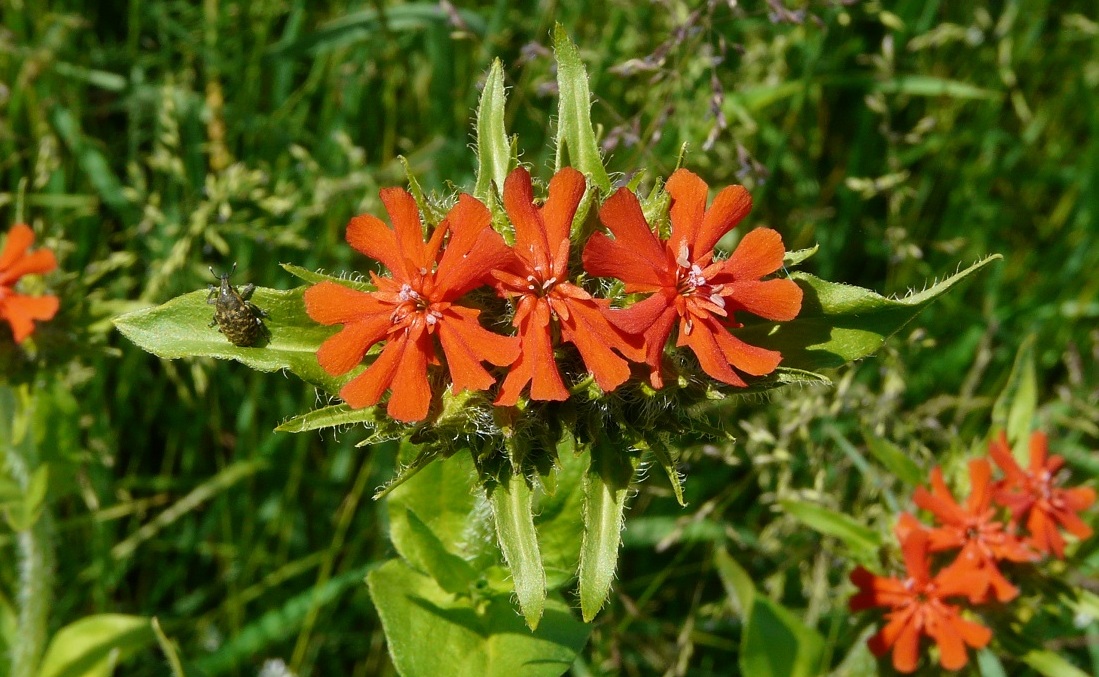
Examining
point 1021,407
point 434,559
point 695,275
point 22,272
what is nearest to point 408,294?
point 695,275

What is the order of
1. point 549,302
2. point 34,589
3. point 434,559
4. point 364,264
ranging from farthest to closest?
point 364,264 < point 34,589 < point 434,559 < point 549,302

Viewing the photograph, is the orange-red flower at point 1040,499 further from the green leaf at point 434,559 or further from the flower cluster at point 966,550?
the green leaf at point 434,559

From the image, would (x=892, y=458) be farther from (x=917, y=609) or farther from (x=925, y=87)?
(x=925, y=87)

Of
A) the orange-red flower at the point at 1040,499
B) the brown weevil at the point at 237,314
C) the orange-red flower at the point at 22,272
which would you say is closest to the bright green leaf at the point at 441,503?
→ the brown weevil at the point at 237,314

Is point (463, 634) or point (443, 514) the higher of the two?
point (443, 514)

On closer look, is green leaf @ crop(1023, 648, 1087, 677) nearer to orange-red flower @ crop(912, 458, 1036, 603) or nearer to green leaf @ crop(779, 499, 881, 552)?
orange-red flower @ crop(912, 458, 1036, 603)

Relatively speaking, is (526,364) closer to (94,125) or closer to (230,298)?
(230,298)
